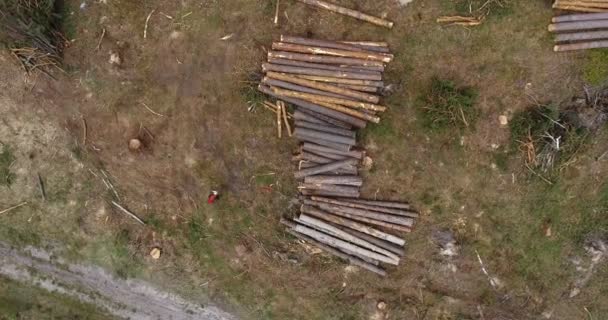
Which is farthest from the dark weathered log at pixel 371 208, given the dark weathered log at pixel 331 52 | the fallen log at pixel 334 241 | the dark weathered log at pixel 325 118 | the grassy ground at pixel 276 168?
the dark weathered log at pixel 331 52

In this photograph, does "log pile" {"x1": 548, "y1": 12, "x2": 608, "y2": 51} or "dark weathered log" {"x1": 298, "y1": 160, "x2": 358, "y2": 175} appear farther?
"dark weathered log" {"x1": 298, "y1": 160, "x2": 358, "y2": 175}

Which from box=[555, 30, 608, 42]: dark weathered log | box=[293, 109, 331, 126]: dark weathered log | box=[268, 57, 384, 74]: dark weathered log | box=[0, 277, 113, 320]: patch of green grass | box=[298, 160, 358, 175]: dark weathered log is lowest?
box=[0, 277, 113, 320]: patch of green grass

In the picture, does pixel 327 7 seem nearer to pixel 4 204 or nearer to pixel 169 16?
pixel 169 16

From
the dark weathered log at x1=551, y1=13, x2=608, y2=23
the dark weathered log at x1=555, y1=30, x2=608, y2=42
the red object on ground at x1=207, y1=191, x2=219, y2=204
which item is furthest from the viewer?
the red object on ground at x1=207, y1=191, x2=219, y2=204

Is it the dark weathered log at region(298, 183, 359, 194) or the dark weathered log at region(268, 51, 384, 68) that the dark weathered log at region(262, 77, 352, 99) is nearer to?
the dark weathered log at region(268, 51, 384, 68)

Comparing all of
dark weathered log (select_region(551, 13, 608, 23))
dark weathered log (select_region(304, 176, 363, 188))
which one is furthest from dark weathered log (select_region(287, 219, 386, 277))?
dark weathered log (select_region(551, 13, 608, 23))

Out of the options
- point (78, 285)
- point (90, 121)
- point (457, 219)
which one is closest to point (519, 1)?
point (457, 219)

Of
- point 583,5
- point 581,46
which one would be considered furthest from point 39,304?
point 583,5
